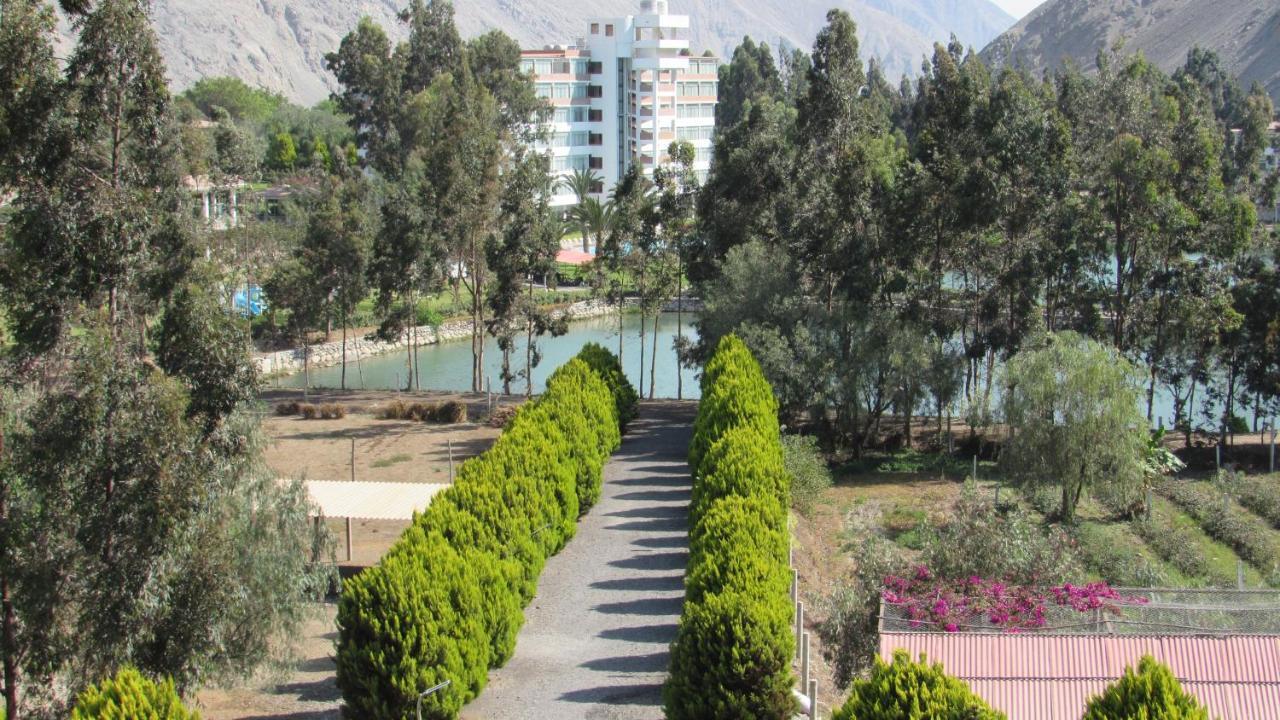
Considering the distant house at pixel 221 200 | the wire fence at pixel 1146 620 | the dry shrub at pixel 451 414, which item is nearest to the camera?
the wire fence at pixel 1146 620

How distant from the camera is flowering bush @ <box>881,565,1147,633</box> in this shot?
15164mm

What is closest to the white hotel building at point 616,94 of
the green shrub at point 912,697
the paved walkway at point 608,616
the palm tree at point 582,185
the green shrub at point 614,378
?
the palm tree at point 582,185

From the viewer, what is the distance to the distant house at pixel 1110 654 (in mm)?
14008

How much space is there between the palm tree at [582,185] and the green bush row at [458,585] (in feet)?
159

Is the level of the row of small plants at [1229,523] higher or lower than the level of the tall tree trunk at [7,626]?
lower

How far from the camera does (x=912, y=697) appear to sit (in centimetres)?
1148

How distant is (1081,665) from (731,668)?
391 cm

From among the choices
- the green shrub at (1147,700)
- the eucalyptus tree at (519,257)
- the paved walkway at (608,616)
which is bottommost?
the paved walkway at (608,616)

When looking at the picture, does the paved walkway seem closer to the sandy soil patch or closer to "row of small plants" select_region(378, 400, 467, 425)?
the sandy soil patch

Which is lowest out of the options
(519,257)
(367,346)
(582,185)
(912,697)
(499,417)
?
(912,697)

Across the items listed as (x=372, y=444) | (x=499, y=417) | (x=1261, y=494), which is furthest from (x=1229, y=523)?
(x=372, y=444)

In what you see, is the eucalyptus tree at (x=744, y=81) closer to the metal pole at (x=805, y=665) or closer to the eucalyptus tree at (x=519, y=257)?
the eucalyptus tree at (x=519, y=257)

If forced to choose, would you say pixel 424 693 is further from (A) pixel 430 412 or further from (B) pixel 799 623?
(A) pixel 430 412

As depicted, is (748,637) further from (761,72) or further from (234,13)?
(234,13)
